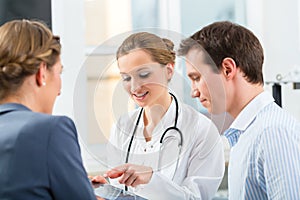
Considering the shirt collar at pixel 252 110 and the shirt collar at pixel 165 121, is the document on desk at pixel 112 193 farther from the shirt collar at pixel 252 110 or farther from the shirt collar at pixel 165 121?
the shirt collar at pixel 252 110

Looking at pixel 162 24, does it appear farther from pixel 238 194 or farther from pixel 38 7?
pixel 238 194

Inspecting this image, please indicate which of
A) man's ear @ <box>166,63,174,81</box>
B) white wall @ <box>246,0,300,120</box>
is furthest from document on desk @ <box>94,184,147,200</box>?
white wall @ <box>246,0,300,120</box>

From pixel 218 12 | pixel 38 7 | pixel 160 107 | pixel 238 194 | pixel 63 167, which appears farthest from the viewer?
pixel 218 12

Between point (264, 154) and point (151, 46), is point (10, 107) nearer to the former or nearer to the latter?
point (151, 46)

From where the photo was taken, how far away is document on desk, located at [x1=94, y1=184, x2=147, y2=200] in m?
1.31

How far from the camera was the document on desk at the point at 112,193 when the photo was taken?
1.31 metres

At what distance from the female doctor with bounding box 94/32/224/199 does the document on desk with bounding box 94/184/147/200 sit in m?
0.02

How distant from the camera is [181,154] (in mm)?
1454

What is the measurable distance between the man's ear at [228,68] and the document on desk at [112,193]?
34cm

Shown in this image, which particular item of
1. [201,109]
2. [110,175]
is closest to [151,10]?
[201,109]

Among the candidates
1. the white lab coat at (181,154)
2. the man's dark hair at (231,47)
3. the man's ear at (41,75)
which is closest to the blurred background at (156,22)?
the white lab coat at (181,154)

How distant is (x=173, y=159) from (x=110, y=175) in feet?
0.59

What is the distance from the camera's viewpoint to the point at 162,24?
8.21ft

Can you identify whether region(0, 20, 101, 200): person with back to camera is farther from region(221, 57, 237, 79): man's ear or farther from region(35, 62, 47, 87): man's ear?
region(221, 57, 237, 79): man's ear
